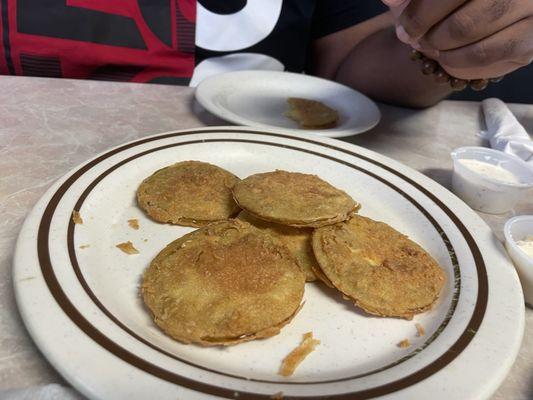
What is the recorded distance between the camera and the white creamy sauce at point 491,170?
128 centimetres

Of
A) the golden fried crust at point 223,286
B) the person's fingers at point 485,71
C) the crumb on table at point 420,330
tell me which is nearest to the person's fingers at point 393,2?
the person's fingers at point 485,71

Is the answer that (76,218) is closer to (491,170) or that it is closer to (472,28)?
(472,28)

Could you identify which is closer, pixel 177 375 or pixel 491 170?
pixel 177 375

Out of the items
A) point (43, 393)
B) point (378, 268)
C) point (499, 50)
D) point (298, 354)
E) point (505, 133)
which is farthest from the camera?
point (505, 133)

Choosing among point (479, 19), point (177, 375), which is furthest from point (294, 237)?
point (479, 19)

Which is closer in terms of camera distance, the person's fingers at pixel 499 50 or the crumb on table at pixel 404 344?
the crumb on table at pixel 404 344

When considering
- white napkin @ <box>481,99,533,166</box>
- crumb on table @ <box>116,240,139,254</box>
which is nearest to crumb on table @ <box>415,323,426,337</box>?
crumb on table @ <box>116,240,139,254</box>

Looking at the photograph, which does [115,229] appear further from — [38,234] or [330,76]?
[330,76]

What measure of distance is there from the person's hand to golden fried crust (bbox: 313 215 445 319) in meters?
0.50

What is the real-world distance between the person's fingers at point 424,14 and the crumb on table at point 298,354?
76 cm

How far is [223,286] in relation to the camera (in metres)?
0.81

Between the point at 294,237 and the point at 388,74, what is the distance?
1.12 meters

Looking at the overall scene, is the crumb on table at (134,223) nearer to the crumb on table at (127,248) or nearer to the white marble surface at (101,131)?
the crumb on table at (127,248)

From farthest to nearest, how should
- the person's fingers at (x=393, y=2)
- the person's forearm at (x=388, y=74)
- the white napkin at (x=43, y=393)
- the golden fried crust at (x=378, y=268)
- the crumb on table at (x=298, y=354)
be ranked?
1. the person's forearm at (x=388, y=74)
2. the person's fingers at (x=393, y=2)
3. the golden fried crust at (x=378, y=268)
4. the crumb on table at (x=298, y=354)
5. the white napkin at (x=43, y=393)
